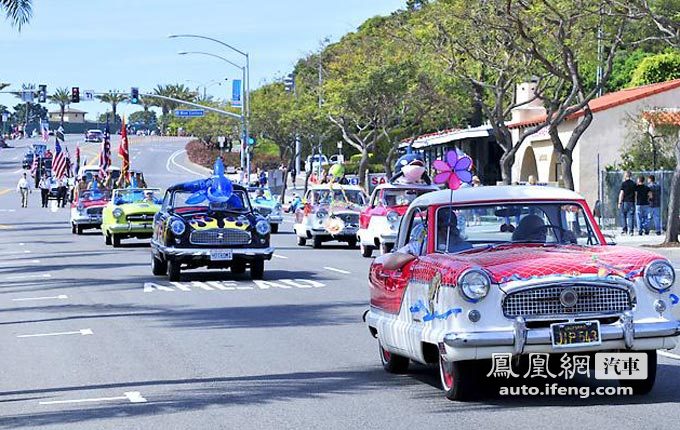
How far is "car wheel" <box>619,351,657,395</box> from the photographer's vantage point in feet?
33.3

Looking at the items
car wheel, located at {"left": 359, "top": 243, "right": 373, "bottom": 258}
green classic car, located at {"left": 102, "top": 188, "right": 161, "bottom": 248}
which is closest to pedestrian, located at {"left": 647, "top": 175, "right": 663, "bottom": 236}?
car wheel, located at {"left": 359, "top": 243, "right": 373, "bottom": 258}

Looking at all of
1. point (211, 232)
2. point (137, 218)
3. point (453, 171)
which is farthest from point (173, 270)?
point (453, 171)

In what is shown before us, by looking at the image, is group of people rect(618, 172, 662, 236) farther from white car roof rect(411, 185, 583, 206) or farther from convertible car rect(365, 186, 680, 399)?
convertible car rect(365, 186, 680, 399)

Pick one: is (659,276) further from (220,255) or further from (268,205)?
(268,205)

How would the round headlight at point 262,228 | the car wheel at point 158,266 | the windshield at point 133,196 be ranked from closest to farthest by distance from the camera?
the round headlight at point 262,228, the car wheel at point 158,266, the windshield at point 133,196

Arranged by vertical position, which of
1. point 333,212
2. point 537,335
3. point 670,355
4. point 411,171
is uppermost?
point 411,171

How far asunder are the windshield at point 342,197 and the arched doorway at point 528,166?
25997 millimetres

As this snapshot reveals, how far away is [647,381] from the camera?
10250 millimetres

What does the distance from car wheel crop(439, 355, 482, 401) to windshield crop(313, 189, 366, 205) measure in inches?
922

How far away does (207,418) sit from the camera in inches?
393

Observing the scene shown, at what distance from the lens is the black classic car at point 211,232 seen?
914 inches

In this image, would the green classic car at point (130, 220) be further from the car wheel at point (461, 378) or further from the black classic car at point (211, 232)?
the car wheel at point (461, 378)

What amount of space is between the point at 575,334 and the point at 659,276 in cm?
89

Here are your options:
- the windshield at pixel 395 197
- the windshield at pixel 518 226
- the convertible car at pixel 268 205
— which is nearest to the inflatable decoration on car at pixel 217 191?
the windshield at pixel 395 197
